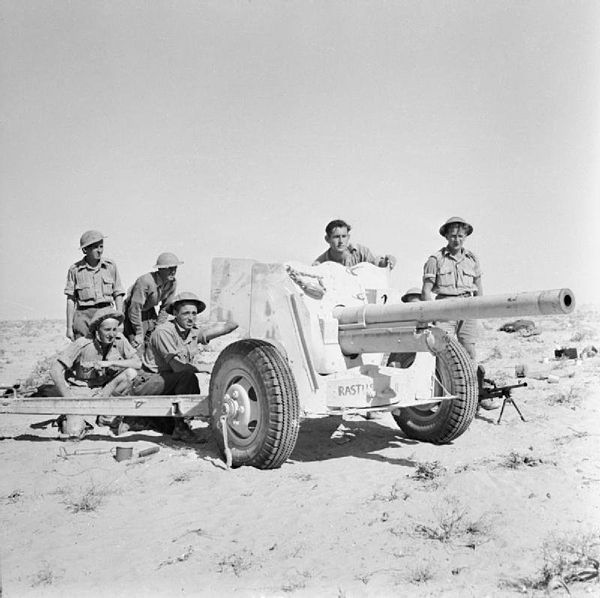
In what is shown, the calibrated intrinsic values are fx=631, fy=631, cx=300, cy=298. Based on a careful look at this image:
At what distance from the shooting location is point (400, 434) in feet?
20.1

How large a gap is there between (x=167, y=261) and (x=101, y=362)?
1643 millimetres

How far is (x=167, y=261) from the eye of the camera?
24.4 ft

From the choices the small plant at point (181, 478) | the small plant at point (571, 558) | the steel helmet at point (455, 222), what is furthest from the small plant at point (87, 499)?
the steel helmet at point (455, 222)

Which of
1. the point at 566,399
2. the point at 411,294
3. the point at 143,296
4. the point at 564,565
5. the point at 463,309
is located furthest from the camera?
the point at 411,294

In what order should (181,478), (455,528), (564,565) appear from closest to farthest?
(564,565)
(455,528)
(181,478)

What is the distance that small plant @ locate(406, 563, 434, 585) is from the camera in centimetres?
289

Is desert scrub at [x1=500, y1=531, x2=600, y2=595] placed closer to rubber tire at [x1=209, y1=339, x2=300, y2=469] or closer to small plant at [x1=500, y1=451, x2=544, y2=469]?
small plant at [x1=500, y1=451, x2=544, y2=469]

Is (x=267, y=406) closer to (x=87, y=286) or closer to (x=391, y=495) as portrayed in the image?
(x=391, y=495)

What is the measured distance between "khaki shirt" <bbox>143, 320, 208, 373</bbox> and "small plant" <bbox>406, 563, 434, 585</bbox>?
368cm

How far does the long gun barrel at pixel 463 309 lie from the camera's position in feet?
12.0

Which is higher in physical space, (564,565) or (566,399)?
(566,399)

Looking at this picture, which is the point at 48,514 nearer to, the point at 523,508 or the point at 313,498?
the point at 313,498

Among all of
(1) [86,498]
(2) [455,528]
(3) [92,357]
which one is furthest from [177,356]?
Answer: (2) [455,528]

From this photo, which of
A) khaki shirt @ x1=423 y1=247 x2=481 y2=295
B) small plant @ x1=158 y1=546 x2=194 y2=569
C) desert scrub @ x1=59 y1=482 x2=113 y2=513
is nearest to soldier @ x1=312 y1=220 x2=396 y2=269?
khaki shirt @ x1=423 y1=247 x2=481 y2=295
